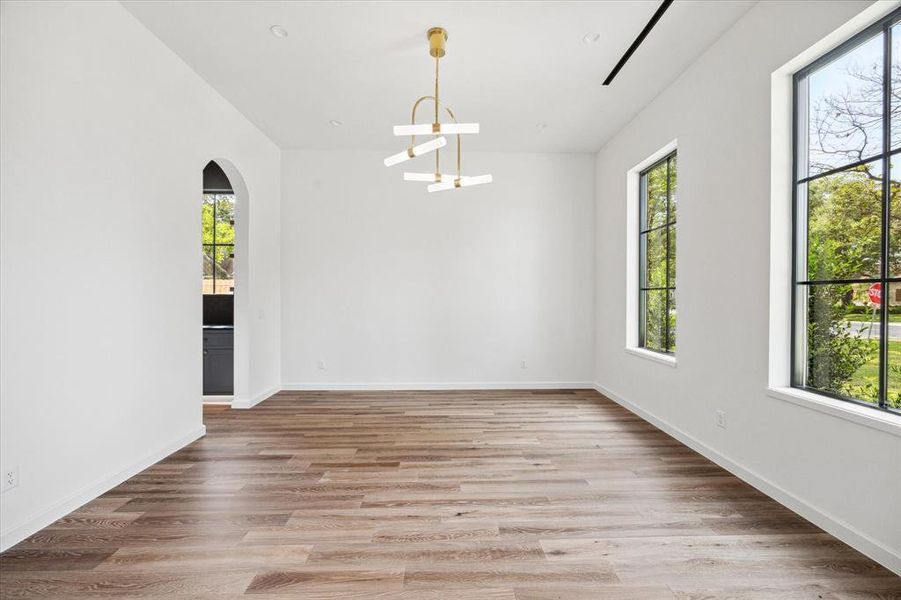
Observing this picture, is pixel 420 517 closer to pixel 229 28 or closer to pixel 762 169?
pixel 762 169

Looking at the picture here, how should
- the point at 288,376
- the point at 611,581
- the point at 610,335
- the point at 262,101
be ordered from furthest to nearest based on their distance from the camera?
the point at 288,376 < the point at 610,335 < the point at 262,101 < the point at 611,581

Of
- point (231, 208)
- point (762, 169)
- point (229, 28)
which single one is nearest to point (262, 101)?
point (229, 28)

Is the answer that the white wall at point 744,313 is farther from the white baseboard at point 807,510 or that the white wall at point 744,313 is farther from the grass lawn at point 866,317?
the grass lawn at point 866,317

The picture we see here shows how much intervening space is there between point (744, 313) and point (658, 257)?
1603 millimetres

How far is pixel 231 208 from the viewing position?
5664mm

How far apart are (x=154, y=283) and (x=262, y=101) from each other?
2.14 metres

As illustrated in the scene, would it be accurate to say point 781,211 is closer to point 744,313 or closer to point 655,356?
point 744,313

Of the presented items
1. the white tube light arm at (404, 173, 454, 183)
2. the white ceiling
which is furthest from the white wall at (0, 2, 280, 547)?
the white tube light arm at (404, 173, 454, 183)

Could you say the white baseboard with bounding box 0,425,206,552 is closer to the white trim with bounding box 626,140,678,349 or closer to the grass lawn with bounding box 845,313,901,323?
the grass lawn with bounding box 845,313,901,323

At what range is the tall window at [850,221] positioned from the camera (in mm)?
2059

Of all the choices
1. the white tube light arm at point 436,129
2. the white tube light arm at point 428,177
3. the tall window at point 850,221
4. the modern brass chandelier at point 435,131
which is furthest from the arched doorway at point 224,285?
the tall window at point 850,221

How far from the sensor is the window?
5.61 m

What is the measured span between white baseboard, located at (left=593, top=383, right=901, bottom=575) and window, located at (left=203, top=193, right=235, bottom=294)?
5627mm

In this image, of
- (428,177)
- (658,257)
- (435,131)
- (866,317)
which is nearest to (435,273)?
(428,177)
